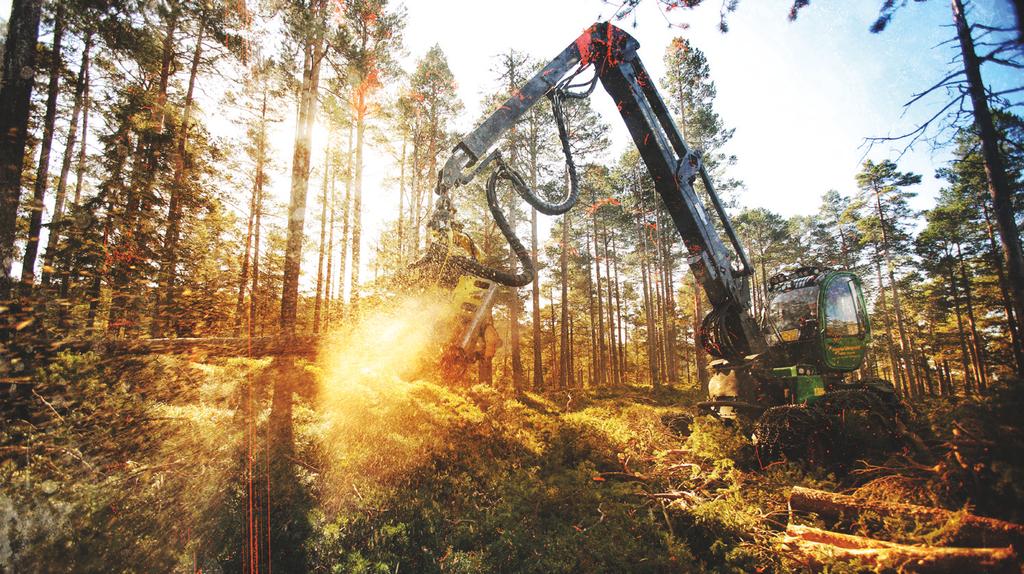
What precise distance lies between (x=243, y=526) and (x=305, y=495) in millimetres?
529

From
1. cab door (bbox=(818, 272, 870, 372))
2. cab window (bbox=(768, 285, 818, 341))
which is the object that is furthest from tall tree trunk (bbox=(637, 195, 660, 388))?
cab door (bbox=(818, 272, 870, 372))

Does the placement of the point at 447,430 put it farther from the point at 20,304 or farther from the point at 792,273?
the point at 792,273

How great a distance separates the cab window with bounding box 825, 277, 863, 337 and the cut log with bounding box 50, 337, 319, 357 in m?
10.6

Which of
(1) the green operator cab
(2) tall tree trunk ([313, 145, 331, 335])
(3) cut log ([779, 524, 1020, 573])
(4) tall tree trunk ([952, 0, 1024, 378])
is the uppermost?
(2) tall tree trunk ([313, 145, 331, 335])

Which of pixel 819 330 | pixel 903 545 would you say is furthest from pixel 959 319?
pixel 903 545

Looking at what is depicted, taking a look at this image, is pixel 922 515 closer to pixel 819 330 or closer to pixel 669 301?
pixel 819 330

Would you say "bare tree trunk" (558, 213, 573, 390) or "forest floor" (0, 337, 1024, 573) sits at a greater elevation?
"bare tree trunk" (558, 213, 573, 390)

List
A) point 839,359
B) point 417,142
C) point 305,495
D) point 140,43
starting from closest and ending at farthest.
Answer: point 305,495 → point 839,359 → point 140,43 → point 417,142

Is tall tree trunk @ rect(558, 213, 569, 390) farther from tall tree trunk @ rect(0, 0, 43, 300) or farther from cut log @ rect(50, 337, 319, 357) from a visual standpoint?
tall tree trunk @ rect(0, 0, 43, 300)

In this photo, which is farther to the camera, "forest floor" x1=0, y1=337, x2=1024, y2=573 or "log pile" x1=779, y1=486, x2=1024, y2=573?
"forest floor" x1=0, y1=337, x2=1024, y2=573

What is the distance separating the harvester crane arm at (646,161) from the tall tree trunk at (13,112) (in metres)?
4.51

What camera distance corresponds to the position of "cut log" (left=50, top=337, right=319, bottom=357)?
5629mm

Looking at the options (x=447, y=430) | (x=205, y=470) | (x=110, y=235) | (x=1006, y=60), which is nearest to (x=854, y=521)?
(x=1006, y=60)

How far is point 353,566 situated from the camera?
275 centimetres
